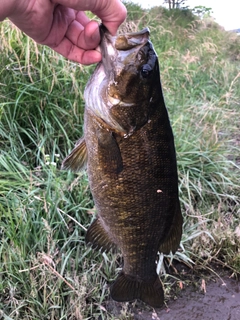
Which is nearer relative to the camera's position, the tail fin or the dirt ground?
the tail fin

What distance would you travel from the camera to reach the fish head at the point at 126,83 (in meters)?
1.39

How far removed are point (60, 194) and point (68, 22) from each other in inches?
53.1

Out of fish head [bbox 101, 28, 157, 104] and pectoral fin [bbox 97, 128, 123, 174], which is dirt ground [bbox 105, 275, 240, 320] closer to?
pectoral fin [bbox 97, 128, 123, 174]

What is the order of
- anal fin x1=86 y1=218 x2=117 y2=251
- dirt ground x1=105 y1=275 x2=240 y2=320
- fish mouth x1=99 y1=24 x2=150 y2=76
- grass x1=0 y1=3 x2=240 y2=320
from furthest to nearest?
dirt ground x1=105 y1=275 x2=240 y2=320, grass x1=0 y1=3 x2=240 y2=320, anal fin x1=86 y1=218 x2=117 y2=251, fish mouth x1=99 y1=24 x2=150 y2=76

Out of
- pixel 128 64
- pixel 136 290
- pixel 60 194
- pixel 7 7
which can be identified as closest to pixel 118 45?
pixel 128 64

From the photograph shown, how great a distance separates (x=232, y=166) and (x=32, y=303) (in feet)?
7.41

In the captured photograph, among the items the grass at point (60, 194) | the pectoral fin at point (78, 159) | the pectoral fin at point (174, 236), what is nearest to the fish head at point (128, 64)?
the pectoral fin at point (78, 159)

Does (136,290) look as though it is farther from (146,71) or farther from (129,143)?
(146,71)

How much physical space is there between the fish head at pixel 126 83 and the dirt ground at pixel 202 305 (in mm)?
1495

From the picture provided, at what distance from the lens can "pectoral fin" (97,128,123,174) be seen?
144 cm

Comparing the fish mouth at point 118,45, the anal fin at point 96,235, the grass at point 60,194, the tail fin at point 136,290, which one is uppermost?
the fish mouth at point 118,45

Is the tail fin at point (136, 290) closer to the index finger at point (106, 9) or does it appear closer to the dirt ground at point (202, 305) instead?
the dirt ground at point (202, 305)

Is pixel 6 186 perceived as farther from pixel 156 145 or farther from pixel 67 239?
pixel 156 145

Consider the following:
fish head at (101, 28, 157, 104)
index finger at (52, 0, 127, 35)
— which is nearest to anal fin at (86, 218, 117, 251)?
fish head at (101, 28, 157, 104)
